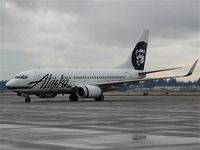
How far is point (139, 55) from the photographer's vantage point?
6594 cm

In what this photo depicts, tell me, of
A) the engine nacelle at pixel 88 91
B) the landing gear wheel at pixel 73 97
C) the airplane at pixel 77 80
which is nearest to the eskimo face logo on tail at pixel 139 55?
the airplane at pixel 77 80

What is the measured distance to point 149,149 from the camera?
40.4 ft

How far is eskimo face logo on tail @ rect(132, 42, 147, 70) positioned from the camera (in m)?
65.1

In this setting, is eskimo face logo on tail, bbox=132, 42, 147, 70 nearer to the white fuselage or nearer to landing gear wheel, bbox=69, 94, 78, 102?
the white fuselage

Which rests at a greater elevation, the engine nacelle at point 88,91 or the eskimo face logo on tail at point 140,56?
the eskimo face logo on tail at point 140,56

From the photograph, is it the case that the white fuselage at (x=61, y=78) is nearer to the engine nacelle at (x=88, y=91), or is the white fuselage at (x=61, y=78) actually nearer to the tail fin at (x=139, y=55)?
the engine nacelle at (x=88, y=91)

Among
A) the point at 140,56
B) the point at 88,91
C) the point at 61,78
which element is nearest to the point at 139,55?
the point at 140,56

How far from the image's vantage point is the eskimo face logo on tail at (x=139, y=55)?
65062mm

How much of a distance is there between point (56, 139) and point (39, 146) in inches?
64.7

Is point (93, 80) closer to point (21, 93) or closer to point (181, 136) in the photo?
point (21, 93)

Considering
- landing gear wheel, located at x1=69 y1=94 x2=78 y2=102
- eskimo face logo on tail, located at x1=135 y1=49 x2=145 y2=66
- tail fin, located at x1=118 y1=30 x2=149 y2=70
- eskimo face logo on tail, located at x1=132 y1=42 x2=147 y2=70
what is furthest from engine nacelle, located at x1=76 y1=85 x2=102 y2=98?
eskimo face logo on tail, located at x1=135 y1=49 x2=145 y2=66

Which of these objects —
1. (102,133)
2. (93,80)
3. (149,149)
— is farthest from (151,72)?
(149,149)

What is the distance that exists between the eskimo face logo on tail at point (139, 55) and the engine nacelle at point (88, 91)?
32.7 ft

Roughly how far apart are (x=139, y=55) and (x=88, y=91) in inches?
519
